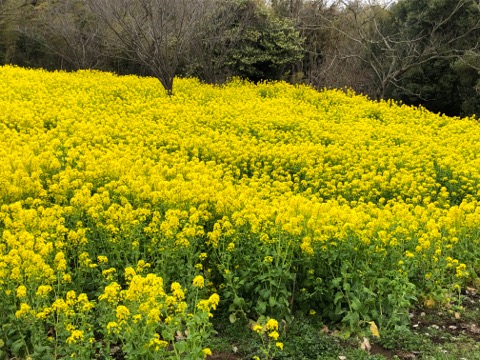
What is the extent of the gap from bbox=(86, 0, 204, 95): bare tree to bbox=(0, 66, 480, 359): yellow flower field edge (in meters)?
5.53

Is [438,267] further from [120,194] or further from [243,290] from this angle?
[120,194]

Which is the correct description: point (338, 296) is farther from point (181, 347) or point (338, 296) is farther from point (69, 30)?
point (69, 30)

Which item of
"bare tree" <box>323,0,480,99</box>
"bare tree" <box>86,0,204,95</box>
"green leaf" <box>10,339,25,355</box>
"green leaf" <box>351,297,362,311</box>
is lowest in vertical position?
"green leaf" <box>10,339,25,355</box>

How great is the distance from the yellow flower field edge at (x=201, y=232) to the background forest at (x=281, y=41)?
21.2 feet

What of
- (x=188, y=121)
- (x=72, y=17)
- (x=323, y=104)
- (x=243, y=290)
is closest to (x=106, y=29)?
(x=72, y=17)

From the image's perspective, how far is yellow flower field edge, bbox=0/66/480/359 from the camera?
4758 mm

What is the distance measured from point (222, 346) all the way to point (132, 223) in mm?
1812

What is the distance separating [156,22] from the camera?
717 inches

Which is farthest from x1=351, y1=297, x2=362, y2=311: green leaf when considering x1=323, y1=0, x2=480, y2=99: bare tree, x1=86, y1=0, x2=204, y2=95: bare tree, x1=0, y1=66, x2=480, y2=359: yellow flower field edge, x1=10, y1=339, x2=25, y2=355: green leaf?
x1=323, y1=0, x2=480, y2=99: bare tree

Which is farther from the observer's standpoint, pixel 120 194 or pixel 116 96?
pixel 116 96

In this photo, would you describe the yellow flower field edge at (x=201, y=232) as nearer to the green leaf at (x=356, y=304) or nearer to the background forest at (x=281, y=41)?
the green leaf at (x=356, y=304)

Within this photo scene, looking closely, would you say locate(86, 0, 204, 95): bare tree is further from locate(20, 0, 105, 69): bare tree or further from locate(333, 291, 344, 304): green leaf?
locate(333, 291, 344, 304): green leaf

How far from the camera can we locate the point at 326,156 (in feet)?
38.8

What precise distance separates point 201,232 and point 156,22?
13668mm
